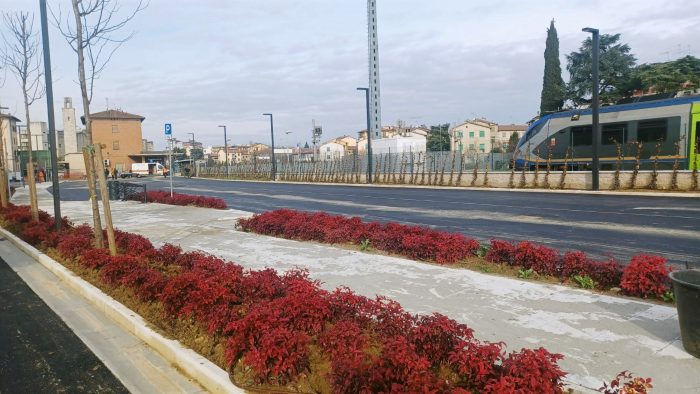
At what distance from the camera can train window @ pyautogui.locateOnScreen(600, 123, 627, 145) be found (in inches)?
943

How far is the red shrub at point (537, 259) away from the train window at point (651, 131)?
59.9 ft

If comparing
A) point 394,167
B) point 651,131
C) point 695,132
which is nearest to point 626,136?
point 651,131

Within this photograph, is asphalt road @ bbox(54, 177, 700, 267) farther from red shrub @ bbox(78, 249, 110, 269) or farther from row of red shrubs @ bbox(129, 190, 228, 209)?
red shrub @ bbox(78, 249, 110, 269)

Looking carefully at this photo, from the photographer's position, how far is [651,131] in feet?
74.7

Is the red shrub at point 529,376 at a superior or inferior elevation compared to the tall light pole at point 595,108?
inferior

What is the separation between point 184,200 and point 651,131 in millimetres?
21443

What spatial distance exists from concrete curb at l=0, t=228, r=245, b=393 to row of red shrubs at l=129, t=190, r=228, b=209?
1092cm

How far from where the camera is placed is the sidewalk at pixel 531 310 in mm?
4121

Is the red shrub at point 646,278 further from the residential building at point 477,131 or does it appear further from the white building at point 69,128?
the white building at point 69,128

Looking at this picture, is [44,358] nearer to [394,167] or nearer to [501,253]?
[501,253]

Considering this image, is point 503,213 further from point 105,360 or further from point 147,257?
point 105,360

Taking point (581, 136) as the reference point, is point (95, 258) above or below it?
below

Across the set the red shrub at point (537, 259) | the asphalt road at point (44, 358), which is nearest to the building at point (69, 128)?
the asphalt road at point (44, 358)

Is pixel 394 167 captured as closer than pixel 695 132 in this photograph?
No
